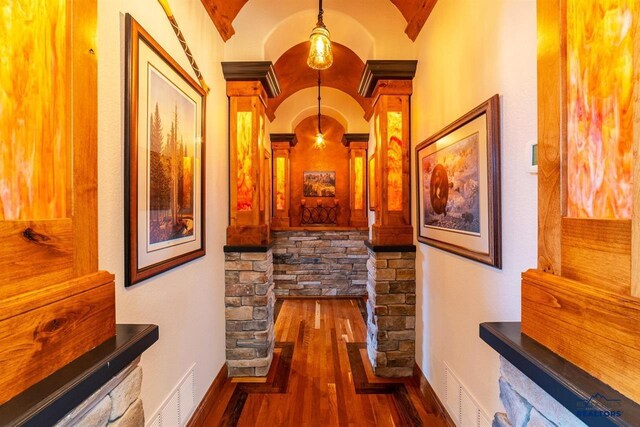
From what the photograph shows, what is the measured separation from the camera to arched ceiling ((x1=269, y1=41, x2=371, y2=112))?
3521mm

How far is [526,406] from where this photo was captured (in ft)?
2.57

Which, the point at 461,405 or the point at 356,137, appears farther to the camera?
the point at 356,137

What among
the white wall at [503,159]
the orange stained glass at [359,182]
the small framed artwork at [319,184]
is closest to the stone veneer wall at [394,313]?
the white wall at [503,159]

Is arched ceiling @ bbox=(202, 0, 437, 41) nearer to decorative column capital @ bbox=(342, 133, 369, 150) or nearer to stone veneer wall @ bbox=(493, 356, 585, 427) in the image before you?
stone veneer wall @ bbox=(493, 356, 585, 427)

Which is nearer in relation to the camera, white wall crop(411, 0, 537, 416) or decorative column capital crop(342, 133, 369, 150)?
white wall crop(411, 0, 537, 416)

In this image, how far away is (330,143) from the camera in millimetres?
6953

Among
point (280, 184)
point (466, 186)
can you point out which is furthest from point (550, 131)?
point (280, 184)

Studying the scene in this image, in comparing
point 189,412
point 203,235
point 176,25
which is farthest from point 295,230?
point 176,25

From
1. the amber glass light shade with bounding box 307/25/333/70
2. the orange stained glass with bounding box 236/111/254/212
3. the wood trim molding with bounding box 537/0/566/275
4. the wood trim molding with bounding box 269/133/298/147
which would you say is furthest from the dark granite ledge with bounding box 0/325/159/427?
the wood trim molding with bounding box 269/133/298/147

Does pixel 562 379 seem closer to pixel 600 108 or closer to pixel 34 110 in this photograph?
pixel 600 108

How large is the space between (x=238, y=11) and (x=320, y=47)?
3.69ft

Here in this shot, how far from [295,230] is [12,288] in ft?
13.0

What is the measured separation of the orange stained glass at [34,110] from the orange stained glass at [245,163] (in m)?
1.66

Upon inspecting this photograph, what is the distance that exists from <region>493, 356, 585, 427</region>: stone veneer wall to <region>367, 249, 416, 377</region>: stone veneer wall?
1.43 metres
